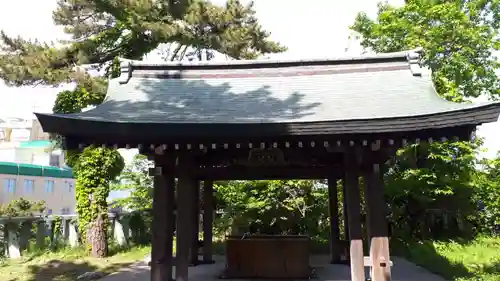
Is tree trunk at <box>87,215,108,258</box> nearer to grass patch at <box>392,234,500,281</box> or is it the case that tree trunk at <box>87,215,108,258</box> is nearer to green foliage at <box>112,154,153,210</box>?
green foliage at <box>112,154,153,210</box>

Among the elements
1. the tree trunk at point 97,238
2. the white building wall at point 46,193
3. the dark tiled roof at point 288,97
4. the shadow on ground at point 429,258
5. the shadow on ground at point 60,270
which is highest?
the dark tiled roof at point 288,97

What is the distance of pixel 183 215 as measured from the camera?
640cm

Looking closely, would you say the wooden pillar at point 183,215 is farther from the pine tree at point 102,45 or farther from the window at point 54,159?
the window at point 54,159

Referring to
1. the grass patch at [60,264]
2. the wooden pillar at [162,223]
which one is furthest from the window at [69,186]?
the wooden pillar at [162,223]

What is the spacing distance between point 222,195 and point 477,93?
10342mm

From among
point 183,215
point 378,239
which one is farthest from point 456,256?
point 183,215

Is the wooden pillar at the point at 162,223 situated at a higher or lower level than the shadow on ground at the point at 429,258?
higher

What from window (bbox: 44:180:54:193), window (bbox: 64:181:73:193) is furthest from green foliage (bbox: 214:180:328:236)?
window (bbox: 64:181:73:193)

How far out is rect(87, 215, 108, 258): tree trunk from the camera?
11250mm

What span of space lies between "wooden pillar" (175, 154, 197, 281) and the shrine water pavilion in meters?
0.02

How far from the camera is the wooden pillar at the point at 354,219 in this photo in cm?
616

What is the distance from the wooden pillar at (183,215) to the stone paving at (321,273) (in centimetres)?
238

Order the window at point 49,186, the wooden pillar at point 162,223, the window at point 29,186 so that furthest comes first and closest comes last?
the window at point 49,186 < the window at point 29,186 < the wooden pillar at point 162,223

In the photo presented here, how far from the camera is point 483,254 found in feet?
35.6
